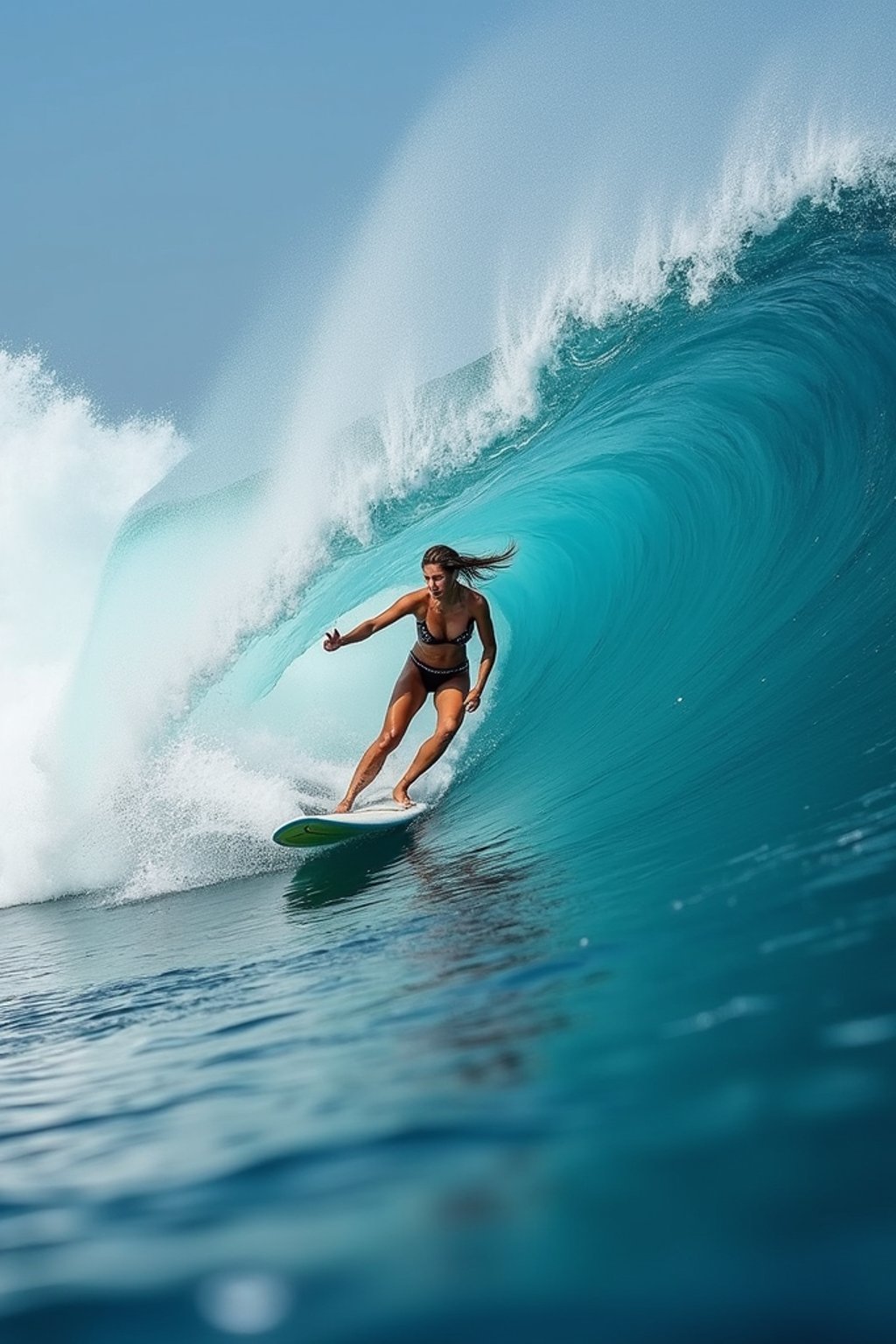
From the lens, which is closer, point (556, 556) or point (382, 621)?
point (382, 621)

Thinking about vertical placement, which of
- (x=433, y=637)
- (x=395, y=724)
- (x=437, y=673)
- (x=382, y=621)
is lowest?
(x=395, y=724)

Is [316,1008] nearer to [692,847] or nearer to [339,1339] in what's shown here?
[692,847]

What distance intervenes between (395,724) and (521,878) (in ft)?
11.0

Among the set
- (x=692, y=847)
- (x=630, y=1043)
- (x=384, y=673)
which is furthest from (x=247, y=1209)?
(x=384, y=673)

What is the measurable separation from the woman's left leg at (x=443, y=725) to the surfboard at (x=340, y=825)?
5.5 inches

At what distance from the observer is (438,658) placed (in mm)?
7789

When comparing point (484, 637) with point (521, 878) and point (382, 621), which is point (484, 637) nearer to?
point (382, 621)

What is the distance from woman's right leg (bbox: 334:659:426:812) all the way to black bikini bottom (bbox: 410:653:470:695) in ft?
0.15

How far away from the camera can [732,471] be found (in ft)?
35.1

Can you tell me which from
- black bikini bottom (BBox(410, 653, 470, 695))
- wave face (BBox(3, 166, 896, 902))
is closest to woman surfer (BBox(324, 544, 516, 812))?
black bikini bottom (BBox(410, 653, 470, 695))

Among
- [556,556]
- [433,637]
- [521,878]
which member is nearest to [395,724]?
[433,637]

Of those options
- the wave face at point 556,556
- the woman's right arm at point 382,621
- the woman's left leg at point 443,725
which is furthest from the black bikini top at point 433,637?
the wave face at point 556,556

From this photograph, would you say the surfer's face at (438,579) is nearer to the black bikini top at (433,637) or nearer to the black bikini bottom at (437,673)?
the black bikini top at (433,637)

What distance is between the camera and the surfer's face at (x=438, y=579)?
730cm
